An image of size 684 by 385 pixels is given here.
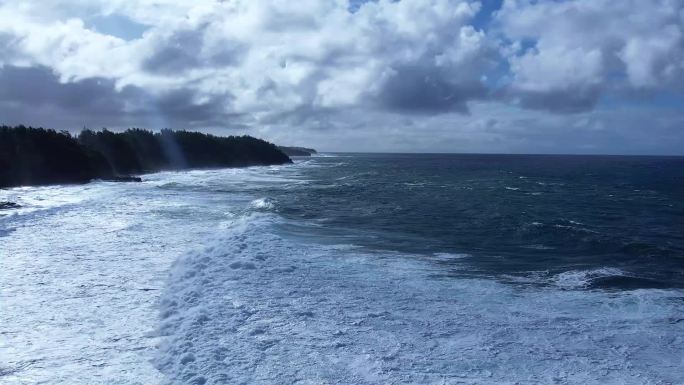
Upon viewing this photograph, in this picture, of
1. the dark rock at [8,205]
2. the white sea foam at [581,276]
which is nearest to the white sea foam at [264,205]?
the dark rock at [8,205]

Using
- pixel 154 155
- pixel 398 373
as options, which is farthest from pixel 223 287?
pixel 154 155

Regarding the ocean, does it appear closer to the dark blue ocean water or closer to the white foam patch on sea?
the white foam patch on sea

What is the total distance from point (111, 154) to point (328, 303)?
71922 millimetres

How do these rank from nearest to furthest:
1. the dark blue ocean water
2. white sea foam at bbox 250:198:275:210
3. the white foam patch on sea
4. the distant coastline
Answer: the white foam patch on sea, the dark blue ocean water, white sea foam at bbox 250:198:275:210, the distant coastline

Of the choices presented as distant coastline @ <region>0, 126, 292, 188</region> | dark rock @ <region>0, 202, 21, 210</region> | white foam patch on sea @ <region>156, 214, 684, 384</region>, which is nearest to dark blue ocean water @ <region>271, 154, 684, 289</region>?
white foam patch on sea @ <region>156, 214, 684, 384</region>

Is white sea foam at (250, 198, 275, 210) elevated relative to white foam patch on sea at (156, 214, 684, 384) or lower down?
elevated

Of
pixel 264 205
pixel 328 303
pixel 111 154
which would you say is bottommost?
pixel 328 303

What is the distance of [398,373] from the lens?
7.97 m

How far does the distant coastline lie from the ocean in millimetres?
30492

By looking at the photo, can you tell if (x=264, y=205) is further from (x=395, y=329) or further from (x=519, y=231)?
(x=395, y=329)

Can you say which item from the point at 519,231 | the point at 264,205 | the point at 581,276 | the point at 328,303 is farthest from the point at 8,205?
the point at 581,276

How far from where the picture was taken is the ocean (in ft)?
26.8

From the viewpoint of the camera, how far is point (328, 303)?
37.7ft

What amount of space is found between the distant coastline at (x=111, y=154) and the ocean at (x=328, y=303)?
100 feet
